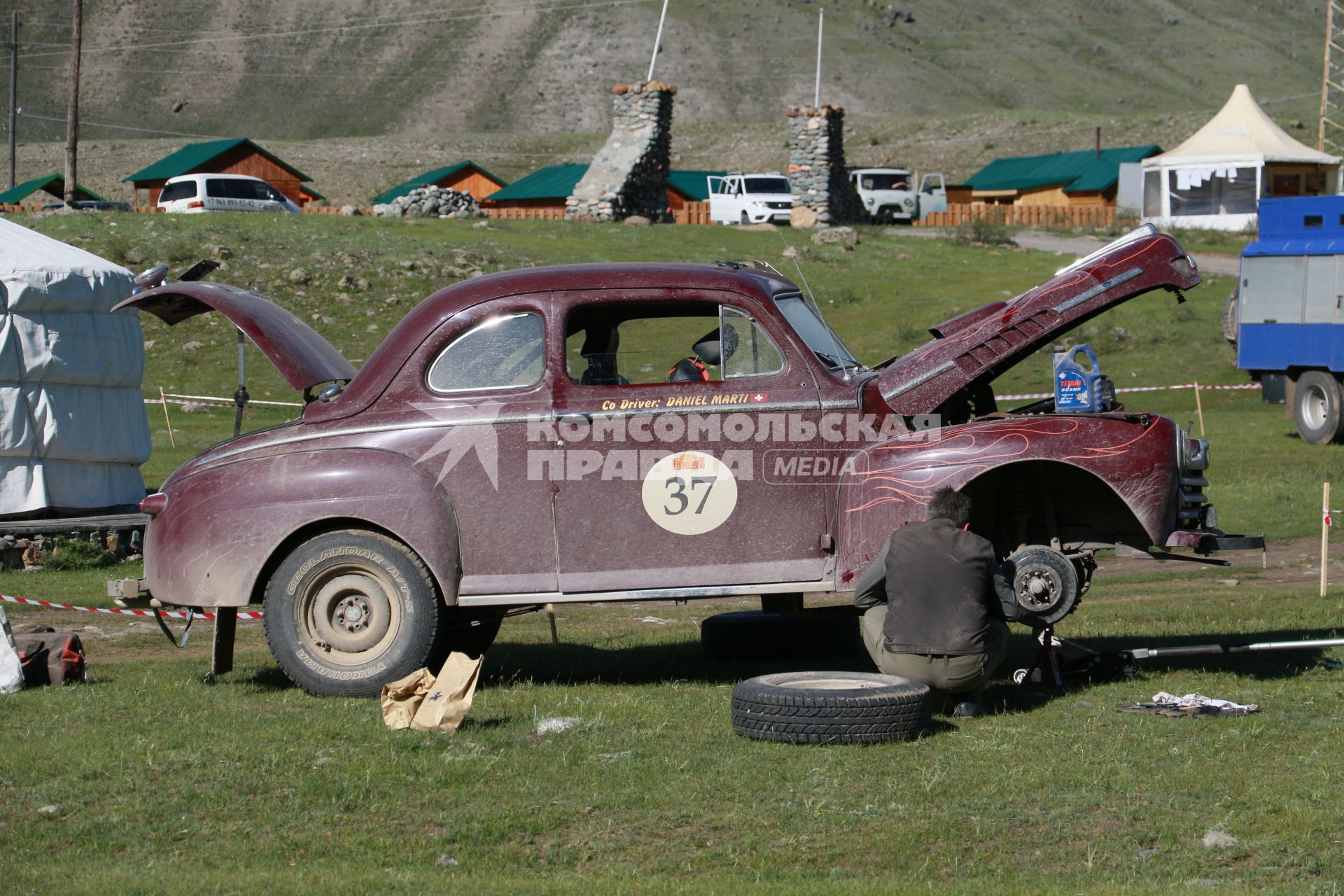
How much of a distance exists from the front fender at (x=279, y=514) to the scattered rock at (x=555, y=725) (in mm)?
1024

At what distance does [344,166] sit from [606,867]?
2639 inches

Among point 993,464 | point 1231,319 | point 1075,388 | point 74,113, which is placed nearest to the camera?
point 993,464

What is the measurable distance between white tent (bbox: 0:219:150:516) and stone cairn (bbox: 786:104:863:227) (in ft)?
101

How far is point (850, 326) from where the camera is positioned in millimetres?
30094

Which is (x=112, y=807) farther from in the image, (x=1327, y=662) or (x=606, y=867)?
(x=1327, y=662)

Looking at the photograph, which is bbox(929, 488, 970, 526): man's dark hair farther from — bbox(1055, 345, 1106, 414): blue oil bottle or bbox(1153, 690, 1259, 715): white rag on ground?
bbox(1153, 690, 1259, 715): white rag on ground

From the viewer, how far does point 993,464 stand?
24.5ft

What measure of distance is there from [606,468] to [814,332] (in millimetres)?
1442

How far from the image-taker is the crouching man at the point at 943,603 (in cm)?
709

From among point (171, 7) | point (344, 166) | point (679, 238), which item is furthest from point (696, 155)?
point (171, 7)

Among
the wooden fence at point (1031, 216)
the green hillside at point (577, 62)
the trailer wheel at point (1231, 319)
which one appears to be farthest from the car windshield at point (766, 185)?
the green hillside at point (577, 62)

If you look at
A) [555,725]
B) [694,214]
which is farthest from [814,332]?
[694,214]

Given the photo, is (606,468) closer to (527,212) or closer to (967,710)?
(967,710)

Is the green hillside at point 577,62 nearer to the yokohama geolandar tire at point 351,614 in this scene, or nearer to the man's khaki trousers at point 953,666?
the yokohama geolandar tire at point 351,614
